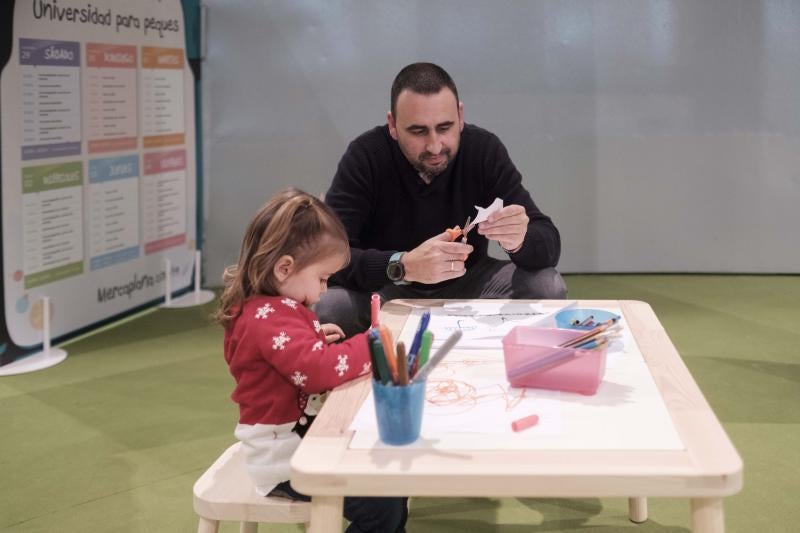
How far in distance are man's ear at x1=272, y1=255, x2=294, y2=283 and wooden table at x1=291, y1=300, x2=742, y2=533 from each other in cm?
38

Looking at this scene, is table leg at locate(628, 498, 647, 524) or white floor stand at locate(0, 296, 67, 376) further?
white floor stand at locate(0, 296, 67, 376)

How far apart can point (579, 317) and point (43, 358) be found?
242cm

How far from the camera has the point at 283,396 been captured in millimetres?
1576

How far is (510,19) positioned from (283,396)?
3.70m

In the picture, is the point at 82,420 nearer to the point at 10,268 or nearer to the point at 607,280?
the point at 10,268

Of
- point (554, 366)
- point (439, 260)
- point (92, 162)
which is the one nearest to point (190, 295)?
point (92, 162)

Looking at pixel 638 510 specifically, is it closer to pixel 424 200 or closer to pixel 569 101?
pixel 424 200

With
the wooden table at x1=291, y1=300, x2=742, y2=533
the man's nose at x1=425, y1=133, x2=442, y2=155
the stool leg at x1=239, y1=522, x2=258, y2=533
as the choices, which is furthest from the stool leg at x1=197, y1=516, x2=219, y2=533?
the man's nose at x1=425, y1=133, x2=442, y2=155

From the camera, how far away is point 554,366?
143 centimetres

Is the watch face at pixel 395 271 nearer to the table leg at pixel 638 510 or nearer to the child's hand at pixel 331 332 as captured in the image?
the child's hand at pixel 331 332

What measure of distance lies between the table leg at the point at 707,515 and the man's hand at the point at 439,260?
99cm

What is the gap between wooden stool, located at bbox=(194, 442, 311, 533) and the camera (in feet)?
4.94

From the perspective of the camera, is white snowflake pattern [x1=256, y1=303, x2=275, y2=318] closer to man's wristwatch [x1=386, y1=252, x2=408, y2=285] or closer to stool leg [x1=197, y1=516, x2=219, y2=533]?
stool leg [x1=197, y1=516, x2=219, y2=533]

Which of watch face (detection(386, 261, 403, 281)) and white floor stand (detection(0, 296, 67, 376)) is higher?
watch face (detection(386, 261, 403, 281))
